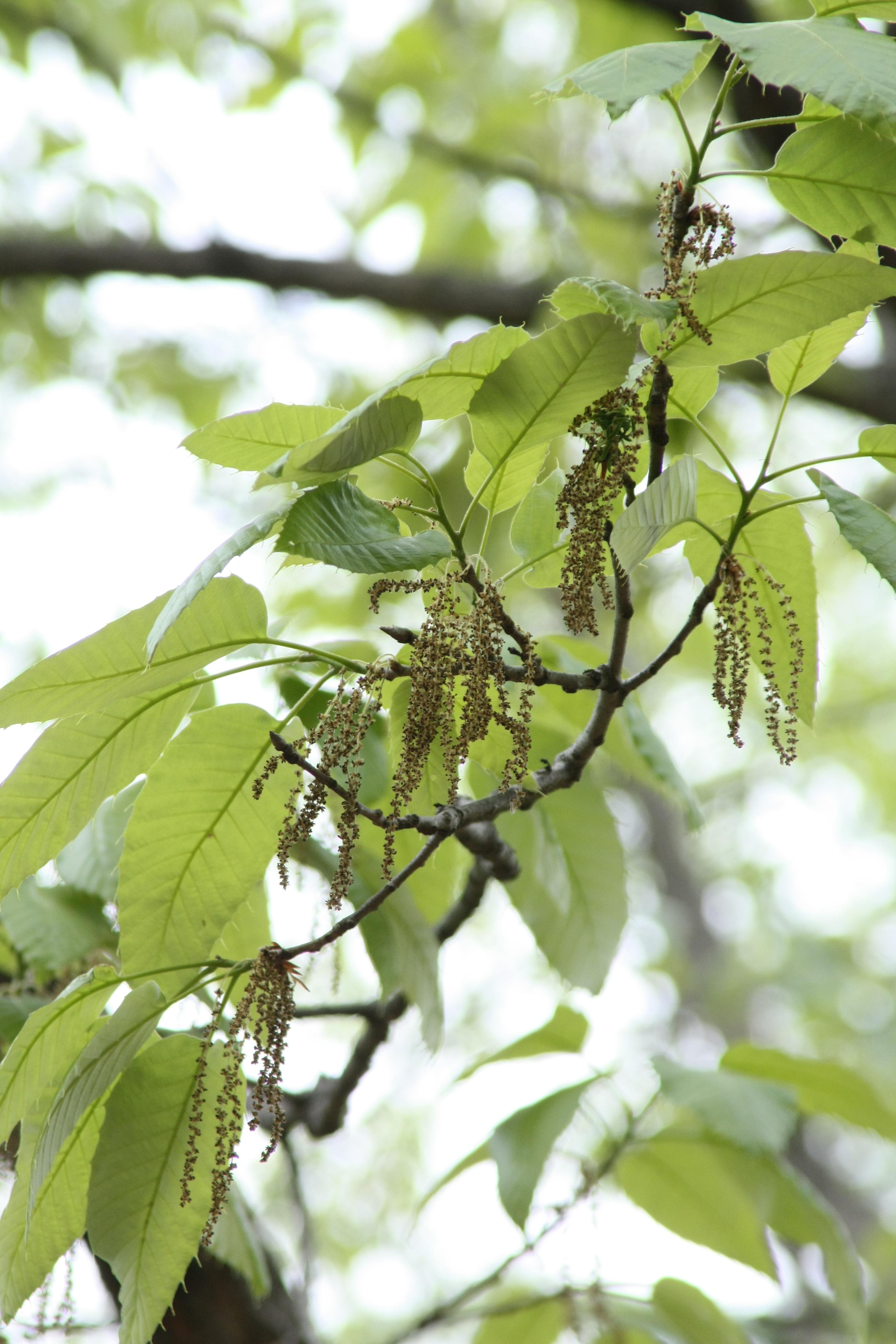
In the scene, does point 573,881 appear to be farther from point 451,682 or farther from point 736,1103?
point 451,682

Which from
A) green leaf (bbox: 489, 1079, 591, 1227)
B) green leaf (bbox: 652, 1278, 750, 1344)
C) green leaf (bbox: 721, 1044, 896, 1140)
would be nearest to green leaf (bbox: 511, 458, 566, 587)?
green leaf (bbox: 489, 1079, 591, 1227)

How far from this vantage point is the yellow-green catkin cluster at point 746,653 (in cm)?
87

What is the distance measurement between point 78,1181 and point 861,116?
112cm

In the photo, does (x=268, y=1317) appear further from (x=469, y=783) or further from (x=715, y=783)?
(x=715, y=783)

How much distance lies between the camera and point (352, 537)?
2.60ft

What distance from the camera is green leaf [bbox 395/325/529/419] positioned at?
82cm

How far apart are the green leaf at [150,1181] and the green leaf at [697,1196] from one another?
82cm

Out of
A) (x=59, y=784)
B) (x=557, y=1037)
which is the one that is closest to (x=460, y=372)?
(x=59, y=784)

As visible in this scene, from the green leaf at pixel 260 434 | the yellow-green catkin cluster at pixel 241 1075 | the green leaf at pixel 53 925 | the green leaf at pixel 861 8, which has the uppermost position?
the green leaf at pixel 861 8

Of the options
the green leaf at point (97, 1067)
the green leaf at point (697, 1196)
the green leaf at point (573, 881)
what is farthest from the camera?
the green leaf at point (697, 1196)

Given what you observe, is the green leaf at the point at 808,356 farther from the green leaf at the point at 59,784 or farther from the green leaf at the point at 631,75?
the green leaf at the point at 59,784

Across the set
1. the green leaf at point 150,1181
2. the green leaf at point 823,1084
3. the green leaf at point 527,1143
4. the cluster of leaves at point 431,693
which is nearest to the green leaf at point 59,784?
the cluster of leaves at point 431,693

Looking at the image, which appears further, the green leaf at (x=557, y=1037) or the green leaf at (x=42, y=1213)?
A: the green leaf at (x=557, y=1037)

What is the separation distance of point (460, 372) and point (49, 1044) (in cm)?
72
